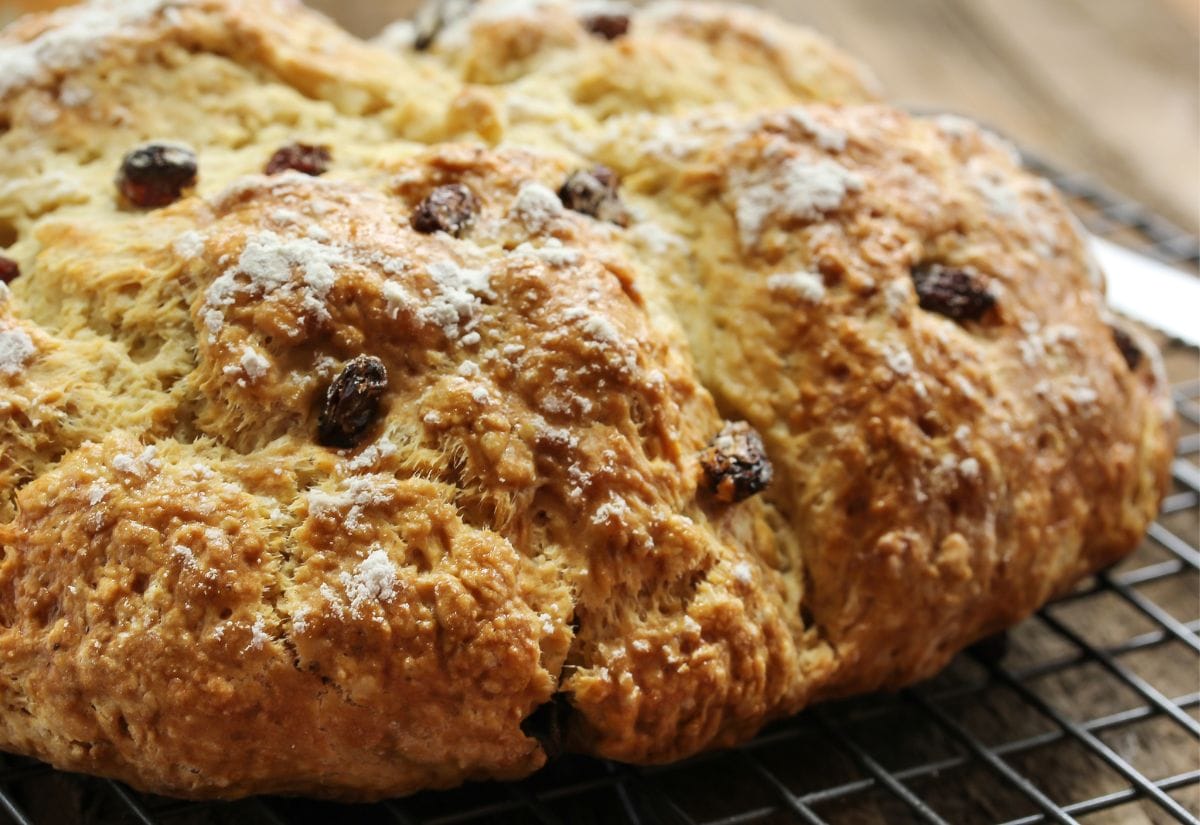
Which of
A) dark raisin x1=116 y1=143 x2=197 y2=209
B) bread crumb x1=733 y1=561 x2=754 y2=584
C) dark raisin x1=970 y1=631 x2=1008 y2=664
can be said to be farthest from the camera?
dark raisin x1=970 y1=631 x2=1008 y2=664

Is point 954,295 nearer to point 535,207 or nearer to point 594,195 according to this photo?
point 594,195

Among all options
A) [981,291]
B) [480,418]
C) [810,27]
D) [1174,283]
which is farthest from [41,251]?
[810,27]

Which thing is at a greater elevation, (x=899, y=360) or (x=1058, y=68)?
(x=899, y=360)

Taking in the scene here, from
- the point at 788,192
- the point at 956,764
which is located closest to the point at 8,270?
the point at 788,192

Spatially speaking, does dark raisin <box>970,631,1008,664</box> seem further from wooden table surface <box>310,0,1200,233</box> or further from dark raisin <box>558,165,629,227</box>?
wooden table surface <box>310,0,1200,233</box>

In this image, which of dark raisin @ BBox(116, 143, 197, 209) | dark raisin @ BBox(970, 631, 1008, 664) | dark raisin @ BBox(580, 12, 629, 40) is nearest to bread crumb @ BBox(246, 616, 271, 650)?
dark raisin @ BBox(116, 143, 197, 209)

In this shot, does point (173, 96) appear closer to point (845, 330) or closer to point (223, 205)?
point (223, 205)
